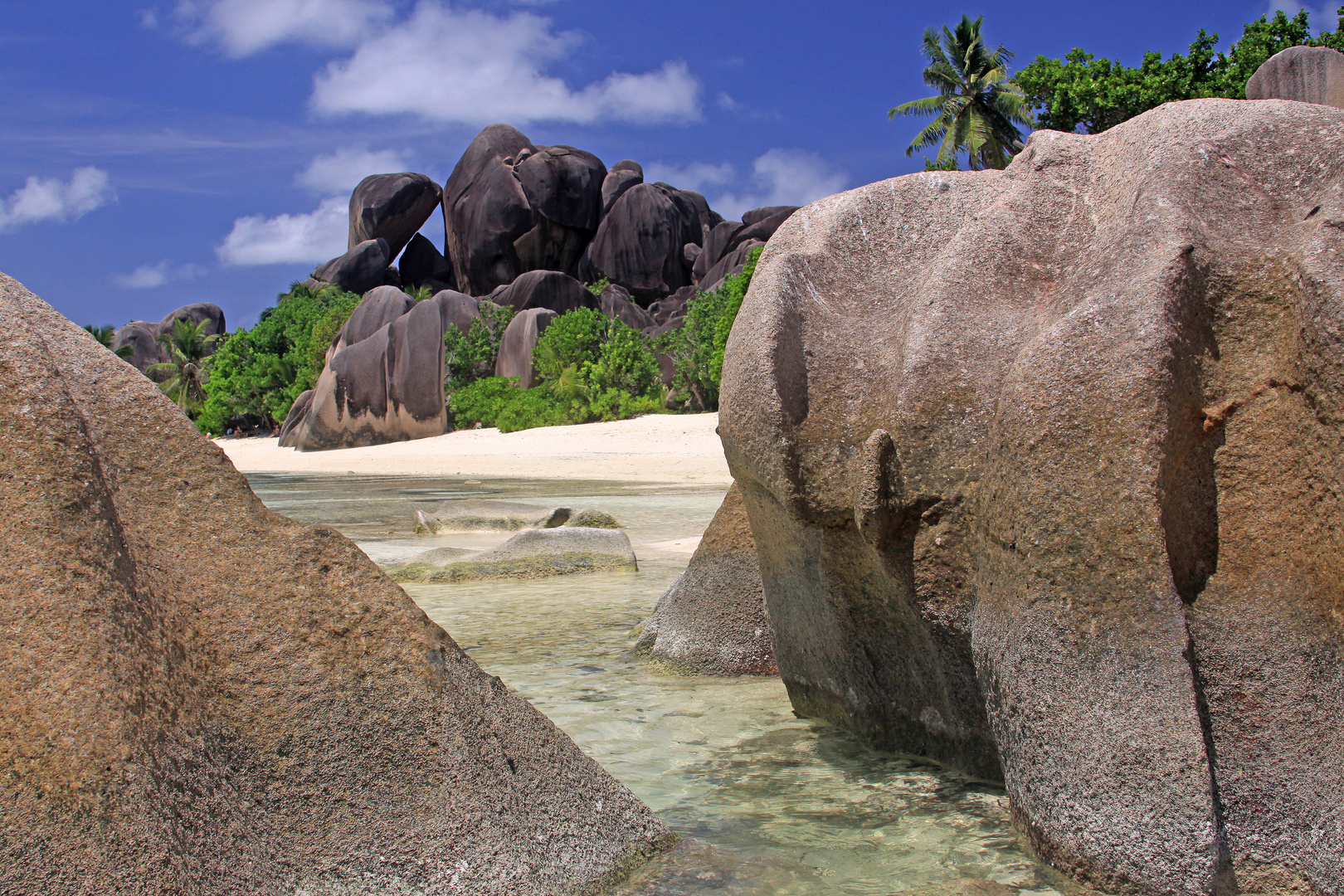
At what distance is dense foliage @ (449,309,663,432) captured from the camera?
31.7 metres

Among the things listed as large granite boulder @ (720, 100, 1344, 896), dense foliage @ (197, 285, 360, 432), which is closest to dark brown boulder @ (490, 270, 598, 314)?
dense foliage @ (197, 285, 360, 432)

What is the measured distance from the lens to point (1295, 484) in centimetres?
242

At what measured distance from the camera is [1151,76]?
87.4 feet

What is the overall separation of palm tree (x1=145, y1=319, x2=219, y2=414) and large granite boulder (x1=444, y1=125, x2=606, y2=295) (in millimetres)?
13157

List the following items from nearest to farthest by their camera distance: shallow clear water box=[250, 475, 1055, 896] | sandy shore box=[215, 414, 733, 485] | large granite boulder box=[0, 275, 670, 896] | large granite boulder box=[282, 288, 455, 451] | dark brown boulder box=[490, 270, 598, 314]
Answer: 1. large granite boulder box=[0, 275, 670, 896]
2. shallow clear water box=[250, 475, 1055, 896]
3. sandy shore box=[215, 414, 733, 485]
4. large granite boulder box=[282, 288, 455, 451]
5. dark brown boulder box=[490, 270, 598, 314]

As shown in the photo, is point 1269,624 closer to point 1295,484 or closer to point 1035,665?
point 1295,484

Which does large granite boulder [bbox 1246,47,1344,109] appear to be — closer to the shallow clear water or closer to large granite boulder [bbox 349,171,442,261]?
the shallow clear water

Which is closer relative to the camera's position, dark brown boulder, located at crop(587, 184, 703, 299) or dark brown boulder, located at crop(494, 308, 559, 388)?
dark brown boulder, located at crop(494, 308, 559, 388)

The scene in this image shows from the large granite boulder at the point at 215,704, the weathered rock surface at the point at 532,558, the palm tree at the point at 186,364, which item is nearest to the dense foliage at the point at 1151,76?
the weathered rock surface at the point at 532,558

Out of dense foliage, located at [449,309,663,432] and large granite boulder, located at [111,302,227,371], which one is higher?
large granite boulder, located at [111,302,227,371]

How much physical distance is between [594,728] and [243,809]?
6.45 feet

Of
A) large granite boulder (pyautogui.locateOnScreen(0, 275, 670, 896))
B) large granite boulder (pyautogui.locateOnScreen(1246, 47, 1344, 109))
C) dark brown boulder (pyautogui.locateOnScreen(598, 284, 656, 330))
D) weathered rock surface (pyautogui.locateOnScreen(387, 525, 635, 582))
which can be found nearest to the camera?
Answer: large granite boulder (pyautogui.locateOnScreen(0, 275, 670, 896))

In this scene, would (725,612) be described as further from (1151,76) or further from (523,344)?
(523,344)

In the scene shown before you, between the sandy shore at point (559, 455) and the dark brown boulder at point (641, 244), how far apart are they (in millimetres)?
21104
